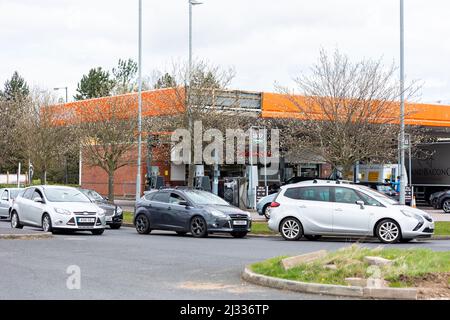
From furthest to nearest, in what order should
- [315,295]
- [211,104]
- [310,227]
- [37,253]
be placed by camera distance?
1. [211,104]
2. [310,227]
3. [37,253]
4. [315,295]

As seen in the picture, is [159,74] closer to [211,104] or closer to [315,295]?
[211,104]

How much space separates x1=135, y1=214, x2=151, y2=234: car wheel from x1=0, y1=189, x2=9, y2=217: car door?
33.1 feet

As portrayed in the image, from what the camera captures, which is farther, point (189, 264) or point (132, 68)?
point (132, 68)

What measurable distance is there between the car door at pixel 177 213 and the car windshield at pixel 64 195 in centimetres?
258

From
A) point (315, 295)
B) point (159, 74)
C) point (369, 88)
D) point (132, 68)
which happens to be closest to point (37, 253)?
point (315, 295)

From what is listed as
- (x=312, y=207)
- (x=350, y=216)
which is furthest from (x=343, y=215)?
(x=312, y=207)

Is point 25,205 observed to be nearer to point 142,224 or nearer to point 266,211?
point 142,224

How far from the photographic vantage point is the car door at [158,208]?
24873 mm

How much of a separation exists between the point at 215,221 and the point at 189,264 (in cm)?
853

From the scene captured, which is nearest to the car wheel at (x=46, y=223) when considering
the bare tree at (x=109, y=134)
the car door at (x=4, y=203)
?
the car door at (x=4, y=203)

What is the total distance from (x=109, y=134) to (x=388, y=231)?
1926 cm

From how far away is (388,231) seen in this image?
21.4 meters
